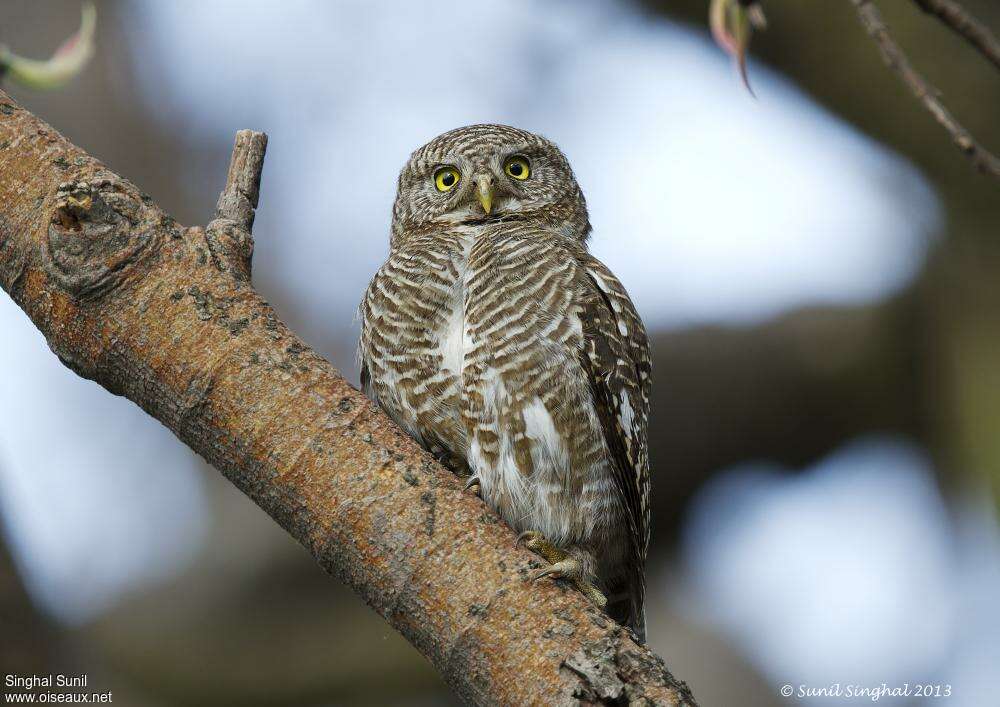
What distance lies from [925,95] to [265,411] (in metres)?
1.60

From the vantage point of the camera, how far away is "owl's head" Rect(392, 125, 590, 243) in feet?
14.6

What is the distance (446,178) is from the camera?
4.65 metres

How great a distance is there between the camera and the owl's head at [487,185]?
4.46 meters

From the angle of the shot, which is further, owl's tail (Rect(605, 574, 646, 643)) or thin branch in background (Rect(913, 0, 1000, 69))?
owl's tail (Rect(605, 574, 646, 643))

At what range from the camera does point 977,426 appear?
5297 mm

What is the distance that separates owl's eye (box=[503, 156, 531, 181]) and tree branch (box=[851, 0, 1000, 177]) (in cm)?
295

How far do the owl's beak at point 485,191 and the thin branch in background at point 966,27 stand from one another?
2819mm

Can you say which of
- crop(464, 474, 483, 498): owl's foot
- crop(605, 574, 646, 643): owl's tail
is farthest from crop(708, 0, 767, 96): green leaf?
crop(605, 574, 646, 643): owl's tail

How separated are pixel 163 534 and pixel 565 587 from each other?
4174mm

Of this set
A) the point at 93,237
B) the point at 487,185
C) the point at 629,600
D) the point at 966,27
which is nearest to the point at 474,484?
the point at 629,600

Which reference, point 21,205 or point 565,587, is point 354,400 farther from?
point 21,205

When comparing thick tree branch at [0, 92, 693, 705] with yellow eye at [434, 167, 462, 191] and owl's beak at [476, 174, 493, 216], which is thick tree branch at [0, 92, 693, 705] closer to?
owl's beak at [476, 174, 493, 216]

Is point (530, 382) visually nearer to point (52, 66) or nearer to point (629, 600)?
point (629, 600)

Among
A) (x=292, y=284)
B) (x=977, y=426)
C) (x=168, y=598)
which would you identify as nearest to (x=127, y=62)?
(x=292, y=284)
